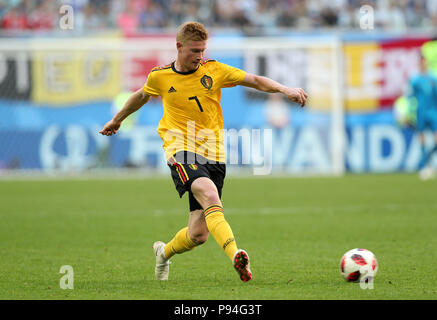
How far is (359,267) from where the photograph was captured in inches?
251

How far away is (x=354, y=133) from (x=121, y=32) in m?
6.72

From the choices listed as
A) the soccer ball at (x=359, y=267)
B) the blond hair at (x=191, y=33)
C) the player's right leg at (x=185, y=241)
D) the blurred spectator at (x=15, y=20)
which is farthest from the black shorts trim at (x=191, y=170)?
the blurred spectator at (x=15, y=20)

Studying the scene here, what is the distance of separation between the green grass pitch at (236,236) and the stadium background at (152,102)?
2.76 metres

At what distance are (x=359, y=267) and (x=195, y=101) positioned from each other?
6.24 ft

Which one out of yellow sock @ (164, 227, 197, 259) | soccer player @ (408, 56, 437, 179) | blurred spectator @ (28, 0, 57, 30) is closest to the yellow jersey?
yellow sock @ (164, 227, 197, 259)

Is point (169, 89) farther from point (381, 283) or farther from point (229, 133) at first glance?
point (229, 133)

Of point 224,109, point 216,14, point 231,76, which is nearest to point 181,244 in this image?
point 231,76

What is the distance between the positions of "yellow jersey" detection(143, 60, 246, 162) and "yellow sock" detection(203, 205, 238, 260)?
564mm

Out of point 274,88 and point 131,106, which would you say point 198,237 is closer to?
point 131,106

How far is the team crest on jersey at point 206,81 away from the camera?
6.58 meters

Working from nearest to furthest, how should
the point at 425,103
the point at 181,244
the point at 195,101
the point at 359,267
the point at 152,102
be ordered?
the point at 359,267 → the point at 195,101 → the point at 181,244 → the point at 425,103 → the point at 152,102

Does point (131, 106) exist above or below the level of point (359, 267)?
above

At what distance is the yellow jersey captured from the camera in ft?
21.6

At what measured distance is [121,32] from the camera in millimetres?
21125
